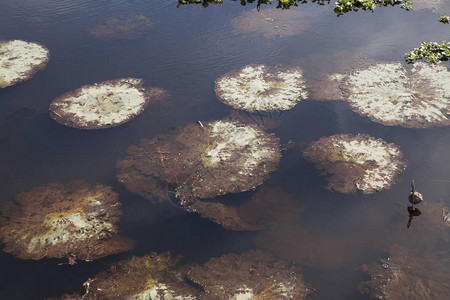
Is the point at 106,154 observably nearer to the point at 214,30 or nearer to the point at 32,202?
the point at 32,202

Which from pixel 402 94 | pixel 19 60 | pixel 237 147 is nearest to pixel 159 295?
pixel 237 147

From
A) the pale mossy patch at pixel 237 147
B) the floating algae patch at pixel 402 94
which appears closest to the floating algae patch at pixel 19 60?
the pale mossy patch at pixel 237 147

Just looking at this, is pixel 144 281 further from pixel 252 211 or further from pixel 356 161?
pixel 356 161

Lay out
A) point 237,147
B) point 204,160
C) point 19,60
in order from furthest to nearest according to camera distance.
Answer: point 19,60 → point 237,147 → point 204,160

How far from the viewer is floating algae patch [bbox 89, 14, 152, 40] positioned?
46.5 feet

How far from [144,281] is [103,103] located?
605cm

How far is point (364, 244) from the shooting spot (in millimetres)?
7266

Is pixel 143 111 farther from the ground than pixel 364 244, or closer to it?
farther from the ground

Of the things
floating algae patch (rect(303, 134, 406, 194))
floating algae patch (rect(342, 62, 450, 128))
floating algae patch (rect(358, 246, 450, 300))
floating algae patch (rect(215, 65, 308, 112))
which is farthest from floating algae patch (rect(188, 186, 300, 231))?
floating algae patch (rect(342, 62, 450, 128))

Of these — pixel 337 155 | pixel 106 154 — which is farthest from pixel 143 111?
pixel 337 155

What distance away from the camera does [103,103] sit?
10.5 meters

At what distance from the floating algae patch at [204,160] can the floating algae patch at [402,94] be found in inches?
127

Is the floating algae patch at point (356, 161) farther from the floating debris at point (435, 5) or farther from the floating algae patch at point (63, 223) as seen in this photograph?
the floating debris at point (435, 5)

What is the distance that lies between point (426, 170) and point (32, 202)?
31.6 ft
